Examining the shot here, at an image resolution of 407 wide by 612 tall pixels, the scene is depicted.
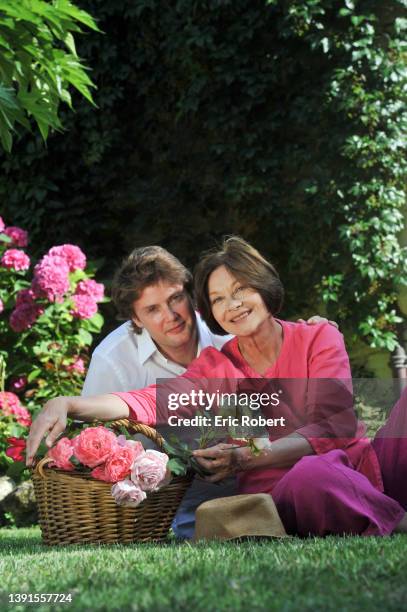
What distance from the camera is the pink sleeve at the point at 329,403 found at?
315 cm

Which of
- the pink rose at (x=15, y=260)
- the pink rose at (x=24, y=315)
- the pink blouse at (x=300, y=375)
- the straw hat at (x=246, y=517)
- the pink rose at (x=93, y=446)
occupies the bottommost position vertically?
the pink rose at (x=24, y=315)

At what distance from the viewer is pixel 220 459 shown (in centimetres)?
305

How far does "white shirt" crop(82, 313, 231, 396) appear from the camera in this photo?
382 centimetres

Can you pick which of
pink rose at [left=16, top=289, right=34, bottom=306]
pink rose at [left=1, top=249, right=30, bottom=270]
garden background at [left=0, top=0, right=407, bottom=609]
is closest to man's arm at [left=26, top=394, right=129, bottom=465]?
garden background at [left=0, top=0, right=407, bottom=609]

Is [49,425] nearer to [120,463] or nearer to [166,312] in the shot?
[120,463]

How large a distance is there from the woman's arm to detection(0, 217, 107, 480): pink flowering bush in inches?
107

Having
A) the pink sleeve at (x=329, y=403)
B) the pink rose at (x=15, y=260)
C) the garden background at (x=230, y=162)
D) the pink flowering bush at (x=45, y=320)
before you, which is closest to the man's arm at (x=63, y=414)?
the pink sleeve at (x=329, y=403)

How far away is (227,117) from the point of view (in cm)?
641

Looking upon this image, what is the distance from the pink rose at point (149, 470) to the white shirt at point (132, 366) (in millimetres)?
791

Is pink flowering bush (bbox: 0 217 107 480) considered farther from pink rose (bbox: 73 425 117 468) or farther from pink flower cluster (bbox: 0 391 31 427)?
pink rose (bbox: 73 425 117 468)

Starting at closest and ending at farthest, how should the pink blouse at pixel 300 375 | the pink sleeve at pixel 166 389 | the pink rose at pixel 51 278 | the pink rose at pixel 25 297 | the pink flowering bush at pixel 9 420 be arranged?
1. the pink blouse at pixel 300 375
2. the pink sleeve at pixel 166 389
3. the pink flowering bush at pixel 9 420
4. the pink rose at pixel 51 278
5. the pink rose at pixel 25 297

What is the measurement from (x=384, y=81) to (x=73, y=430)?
379 centimetres

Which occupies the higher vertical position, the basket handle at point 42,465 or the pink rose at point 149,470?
the pink rose at point 149,470

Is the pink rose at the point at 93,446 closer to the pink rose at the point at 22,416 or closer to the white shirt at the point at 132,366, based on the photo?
the white shirt at the point at 132,366
